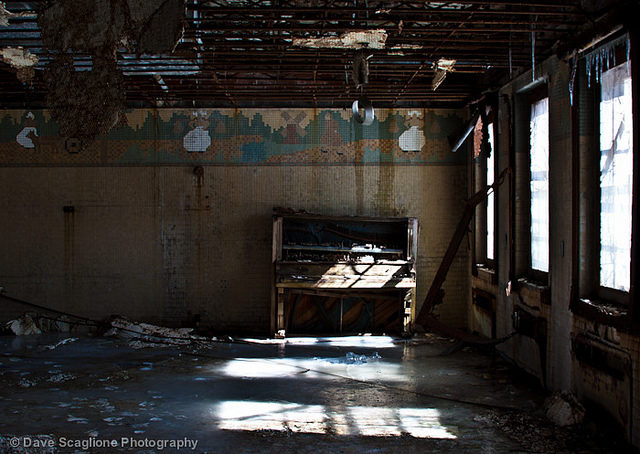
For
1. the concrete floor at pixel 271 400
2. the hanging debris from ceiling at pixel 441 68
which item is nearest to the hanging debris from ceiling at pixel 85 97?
the concrete floor at pixel 271 400

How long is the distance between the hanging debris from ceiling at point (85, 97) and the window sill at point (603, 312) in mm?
6187

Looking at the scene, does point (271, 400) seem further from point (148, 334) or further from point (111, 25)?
point (111, 25)

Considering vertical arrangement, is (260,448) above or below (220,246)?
below

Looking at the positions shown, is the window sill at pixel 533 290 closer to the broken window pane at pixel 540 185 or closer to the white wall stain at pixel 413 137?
the broken window pane at pixel 540 185

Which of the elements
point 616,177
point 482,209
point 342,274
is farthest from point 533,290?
point 342,274

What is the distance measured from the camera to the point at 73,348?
8492 mm

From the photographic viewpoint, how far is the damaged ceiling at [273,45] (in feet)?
18.1

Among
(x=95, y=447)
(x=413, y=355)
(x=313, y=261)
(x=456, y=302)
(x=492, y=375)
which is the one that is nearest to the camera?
(x=95, y=447)

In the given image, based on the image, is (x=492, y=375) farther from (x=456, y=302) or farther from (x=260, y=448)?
(x=260, y=448)

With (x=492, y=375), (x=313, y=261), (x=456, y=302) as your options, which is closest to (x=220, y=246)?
(x=313, y=261)

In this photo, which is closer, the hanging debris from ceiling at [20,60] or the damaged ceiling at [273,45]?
the damaged ceiling at [273,45]

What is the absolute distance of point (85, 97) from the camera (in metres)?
8.63

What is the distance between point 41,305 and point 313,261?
487 centimetres

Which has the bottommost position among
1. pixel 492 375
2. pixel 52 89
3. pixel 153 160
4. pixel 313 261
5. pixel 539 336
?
pixel 492 375
